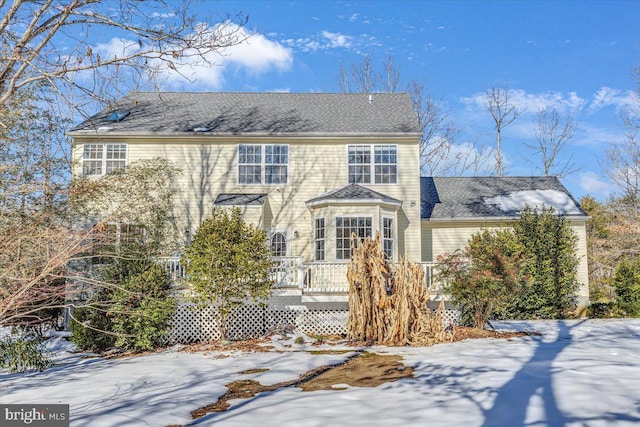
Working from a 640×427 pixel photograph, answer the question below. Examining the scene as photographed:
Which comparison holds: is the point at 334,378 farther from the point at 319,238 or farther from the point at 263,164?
the point at 263,164

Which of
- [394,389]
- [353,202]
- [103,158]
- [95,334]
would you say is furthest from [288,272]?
[103,158]

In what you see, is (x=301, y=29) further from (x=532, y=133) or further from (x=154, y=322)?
(x=532, y=133)

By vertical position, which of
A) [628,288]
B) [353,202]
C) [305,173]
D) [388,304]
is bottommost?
[628,288]

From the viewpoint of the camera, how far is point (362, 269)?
10016 mm

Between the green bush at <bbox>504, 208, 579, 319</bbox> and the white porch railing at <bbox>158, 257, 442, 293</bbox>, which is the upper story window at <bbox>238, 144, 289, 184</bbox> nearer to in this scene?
the white porch railing at <bbox>158, 257, 442, 293</bbox>

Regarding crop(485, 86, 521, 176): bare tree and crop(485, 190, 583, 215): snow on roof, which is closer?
crop(485, 190, 583, 215): snow on roof

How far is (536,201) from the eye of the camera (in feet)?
56.6

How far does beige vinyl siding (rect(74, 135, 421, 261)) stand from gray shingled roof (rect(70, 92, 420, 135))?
1.39 ft

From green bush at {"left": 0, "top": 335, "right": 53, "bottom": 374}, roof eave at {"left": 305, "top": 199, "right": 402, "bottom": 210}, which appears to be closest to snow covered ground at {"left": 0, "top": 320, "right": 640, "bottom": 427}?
green bush at {"left": 0, "top": 335, "right": 53, "bottom": 374}

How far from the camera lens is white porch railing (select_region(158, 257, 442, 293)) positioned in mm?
12203

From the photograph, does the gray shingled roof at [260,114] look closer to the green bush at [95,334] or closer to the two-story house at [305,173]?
the two-story house at [305,173]

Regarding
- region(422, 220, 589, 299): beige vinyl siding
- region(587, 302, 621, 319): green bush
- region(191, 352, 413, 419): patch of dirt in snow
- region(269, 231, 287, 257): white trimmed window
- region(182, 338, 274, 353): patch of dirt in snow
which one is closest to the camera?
region(191, 352, 413, 419): patch of dirt in snow

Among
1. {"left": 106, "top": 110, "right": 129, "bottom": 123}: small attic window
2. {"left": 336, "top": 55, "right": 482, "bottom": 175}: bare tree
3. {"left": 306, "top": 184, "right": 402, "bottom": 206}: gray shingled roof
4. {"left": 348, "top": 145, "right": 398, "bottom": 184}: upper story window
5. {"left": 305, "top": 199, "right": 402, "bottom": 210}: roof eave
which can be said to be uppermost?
{"left": 336, "top": 55, "right": 482, "bottom": 175}: bare tree

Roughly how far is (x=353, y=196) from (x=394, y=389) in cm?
888
